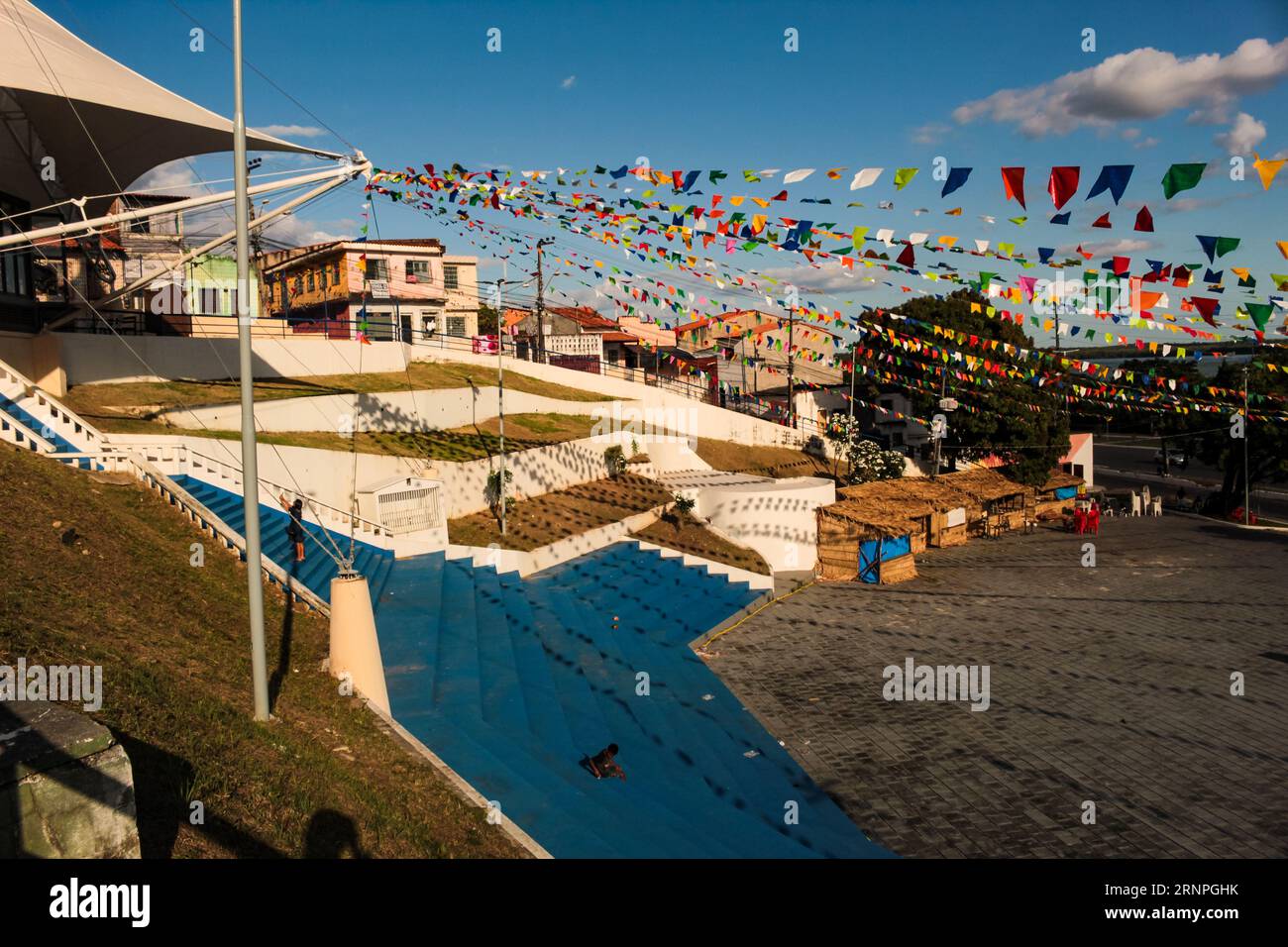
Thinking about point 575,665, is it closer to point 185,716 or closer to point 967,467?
point 185,716

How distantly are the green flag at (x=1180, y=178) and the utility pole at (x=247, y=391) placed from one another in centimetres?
1067

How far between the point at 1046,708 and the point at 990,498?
22.5 meters

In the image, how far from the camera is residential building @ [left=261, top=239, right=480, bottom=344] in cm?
4466

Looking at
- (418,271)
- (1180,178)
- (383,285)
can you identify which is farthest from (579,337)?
(1180,178)

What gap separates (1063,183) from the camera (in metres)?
11.7

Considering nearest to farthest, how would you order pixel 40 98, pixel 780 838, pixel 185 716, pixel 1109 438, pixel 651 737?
pixel 185 716 → pixel 780 838 → pixel 651 737 → pixel 40 98 → pixel 1109 438

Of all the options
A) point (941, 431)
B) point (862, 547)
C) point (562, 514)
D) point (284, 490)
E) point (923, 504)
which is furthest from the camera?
point (941, 431)

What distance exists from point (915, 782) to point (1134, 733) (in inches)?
185

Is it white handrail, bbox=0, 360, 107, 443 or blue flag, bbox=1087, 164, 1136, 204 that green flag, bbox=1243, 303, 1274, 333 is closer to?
blue flag, bbox=1087, 164, 1136, 204

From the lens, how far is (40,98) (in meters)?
21.5

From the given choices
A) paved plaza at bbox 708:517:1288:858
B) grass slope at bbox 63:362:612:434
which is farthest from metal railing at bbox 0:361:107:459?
paved plaza at bbox 708:517:1288:858

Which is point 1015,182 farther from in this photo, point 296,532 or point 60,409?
point 60,409

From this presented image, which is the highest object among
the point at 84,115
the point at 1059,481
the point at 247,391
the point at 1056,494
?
the point at 84,115
